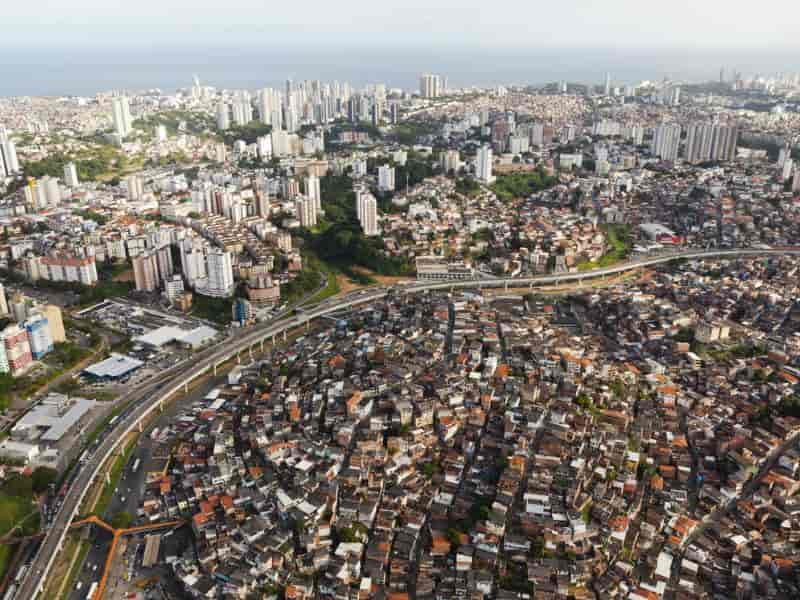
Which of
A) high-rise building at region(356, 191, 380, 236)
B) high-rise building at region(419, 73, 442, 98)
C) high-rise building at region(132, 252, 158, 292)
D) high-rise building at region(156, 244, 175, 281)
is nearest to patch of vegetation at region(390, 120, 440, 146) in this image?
high-rise building at region(419, 73, 442, 98)

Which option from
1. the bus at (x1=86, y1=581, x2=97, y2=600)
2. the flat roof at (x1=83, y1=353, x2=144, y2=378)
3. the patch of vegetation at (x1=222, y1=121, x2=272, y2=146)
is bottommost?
the bus at (x1=86, y1=581, x2=97, y2=600)

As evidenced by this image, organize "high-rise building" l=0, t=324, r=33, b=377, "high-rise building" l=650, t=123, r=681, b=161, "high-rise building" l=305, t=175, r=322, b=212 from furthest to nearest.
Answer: "high-rise building" l=650, t=123, r=681, b=161, "high-rise building" l=305, t=175, r=322, b=212, "high-rise building" l=0, t=324, r=33, b=377

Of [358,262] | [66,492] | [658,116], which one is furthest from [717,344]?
[658,116]

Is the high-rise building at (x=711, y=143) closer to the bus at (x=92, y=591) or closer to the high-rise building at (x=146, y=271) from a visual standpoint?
the high-rise building at (x=146, y=271)

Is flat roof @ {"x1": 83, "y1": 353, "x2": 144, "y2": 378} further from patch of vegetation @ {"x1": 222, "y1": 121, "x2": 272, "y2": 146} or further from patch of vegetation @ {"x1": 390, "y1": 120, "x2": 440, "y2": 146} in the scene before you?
patch of vegetation @ {"x1": 390, "y1": 120, "x2": 440, "y2": 146}

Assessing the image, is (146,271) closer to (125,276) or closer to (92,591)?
(125,276)

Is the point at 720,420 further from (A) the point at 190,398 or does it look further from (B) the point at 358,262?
(B) the point at 358,262
